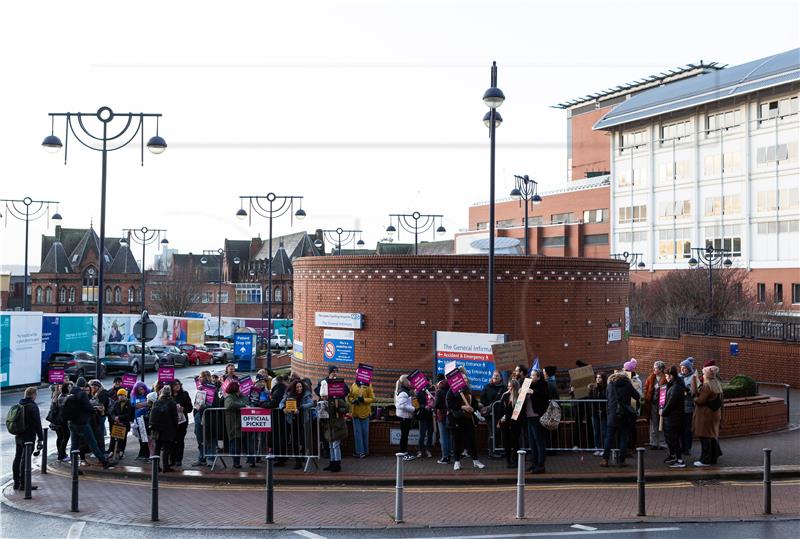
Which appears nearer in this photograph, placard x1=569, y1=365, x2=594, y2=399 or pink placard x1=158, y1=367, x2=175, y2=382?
placard x1=569, y1=365, x2=594, y2=399

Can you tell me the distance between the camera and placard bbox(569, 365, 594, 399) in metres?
16.0

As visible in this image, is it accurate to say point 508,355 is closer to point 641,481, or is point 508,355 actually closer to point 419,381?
point 419,381

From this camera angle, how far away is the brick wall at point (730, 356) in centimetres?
2938

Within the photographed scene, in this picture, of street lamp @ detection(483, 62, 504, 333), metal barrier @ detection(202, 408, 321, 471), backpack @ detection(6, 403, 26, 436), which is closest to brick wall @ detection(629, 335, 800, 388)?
street lamp @ detection(483, 62, 504, 333)

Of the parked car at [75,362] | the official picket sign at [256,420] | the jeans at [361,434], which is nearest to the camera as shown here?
the official picket sign at [256,420]

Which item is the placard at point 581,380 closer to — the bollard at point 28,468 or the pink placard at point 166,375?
the pink placard at point 166,375

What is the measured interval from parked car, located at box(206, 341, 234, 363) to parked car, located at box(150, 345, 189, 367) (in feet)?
9.88

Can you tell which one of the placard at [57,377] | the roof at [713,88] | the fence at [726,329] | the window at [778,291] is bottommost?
the placard at [57,377]

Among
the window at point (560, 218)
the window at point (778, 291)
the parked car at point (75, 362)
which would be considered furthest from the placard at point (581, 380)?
the window at point (560, 218)

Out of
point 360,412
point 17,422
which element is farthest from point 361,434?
point 17,422

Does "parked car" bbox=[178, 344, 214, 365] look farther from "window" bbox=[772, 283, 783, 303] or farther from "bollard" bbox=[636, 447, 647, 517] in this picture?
"bollard" bbox=[636, 447, 647, 517]

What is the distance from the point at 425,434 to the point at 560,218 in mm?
63051

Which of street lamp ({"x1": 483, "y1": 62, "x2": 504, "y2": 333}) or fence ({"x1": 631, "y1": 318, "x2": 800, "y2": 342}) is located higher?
street lamp ({"x1": 483, "y1": 62, "x2": 504, "y2": 333})

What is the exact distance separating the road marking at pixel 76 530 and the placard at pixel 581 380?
9.37 m
